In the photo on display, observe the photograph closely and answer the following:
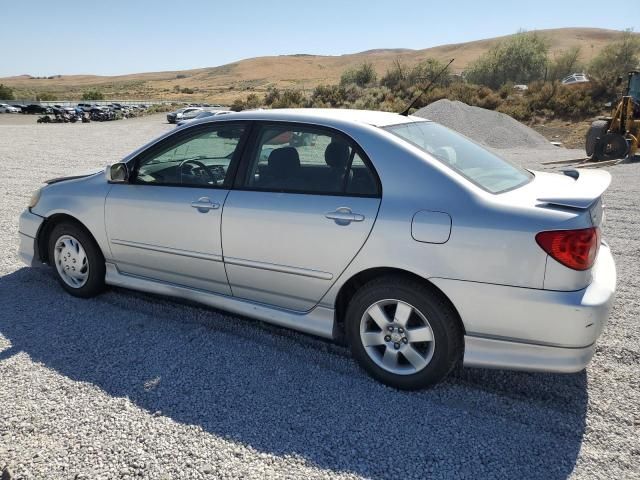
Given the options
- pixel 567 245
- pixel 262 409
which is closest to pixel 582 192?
pixel 567 245

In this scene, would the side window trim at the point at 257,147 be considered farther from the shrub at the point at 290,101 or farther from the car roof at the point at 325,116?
the shrub at the point at 290,101

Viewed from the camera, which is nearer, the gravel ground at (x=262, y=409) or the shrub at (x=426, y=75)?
the gravel ground at (x=262, y=409)

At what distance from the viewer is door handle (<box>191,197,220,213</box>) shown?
143 inches

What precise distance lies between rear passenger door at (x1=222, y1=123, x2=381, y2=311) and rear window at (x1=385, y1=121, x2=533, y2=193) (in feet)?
1.40

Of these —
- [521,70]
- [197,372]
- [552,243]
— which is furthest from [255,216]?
[521,70]

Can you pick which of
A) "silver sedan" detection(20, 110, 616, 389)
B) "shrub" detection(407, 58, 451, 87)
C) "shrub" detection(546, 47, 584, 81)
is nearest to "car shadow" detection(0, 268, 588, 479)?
"silver sedan" detection(20, 110, 616, 389)

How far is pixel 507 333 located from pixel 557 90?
31.2 meters

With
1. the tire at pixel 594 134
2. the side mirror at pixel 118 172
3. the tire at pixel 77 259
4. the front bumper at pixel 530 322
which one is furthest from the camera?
the tire at pixel 594 134

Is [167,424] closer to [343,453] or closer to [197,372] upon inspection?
[197,372]

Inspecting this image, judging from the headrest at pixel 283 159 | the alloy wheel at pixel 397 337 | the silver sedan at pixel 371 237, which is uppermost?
the headrest at pixel 283 159

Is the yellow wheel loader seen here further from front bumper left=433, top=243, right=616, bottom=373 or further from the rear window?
front bumper left=433, top=243, right=616, bottom=373

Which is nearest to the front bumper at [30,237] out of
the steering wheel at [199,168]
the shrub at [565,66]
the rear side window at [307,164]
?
the steering wheel at [199,168]

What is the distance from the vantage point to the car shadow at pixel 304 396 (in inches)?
104

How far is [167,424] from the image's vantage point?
112 inches
